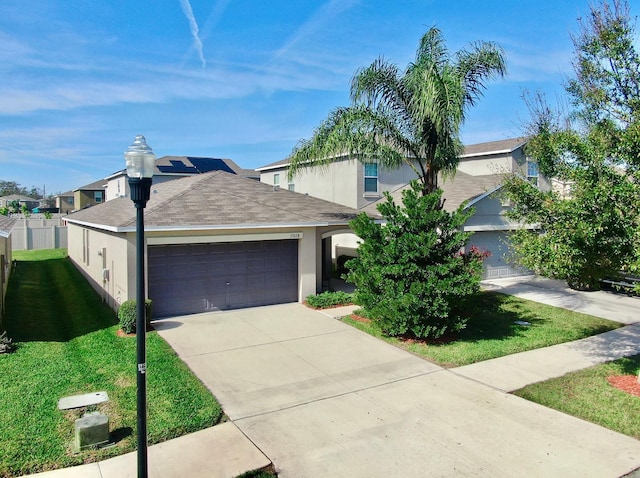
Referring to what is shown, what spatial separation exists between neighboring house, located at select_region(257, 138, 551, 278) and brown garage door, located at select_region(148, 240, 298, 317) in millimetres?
4886

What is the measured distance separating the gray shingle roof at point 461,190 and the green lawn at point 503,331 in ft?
15.7

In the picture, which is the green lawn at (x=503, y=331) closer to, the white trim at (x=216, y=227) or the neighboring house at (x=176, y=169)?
the white trim at (x=216, y=227)

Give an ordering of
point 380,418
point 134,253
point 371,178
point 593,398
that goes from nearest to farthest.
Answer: point 380,418
point 593,398
point 134,253
point 371,178

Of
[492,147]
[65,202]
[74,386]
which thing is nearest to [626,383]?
[74,386]

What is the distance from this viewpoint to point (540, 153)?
8.75 m

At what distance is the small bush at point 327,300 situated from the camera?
14.0 metres

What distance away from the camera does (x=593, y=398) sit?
7574mm

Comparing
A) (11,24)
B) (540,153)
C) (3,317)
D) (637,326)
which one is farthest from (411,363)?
(11,24)

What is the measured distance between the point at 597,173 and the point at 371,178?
42.4ft

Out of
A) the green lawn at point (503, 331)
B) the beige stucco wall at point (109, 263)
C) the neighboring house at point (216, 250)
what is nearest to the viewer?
the green lawn at point (503, 331)

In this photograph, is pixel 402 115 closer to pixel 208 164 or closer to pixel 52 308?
pixel 52 308

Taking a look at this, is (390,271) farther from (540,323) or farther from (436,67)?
(436,67)

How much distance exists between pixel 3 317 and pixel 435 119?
515 inches

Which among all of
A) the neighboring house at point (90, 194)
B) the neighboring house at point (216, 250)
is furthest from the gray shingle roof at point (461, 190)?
the neighboring house at point (90, 194)
